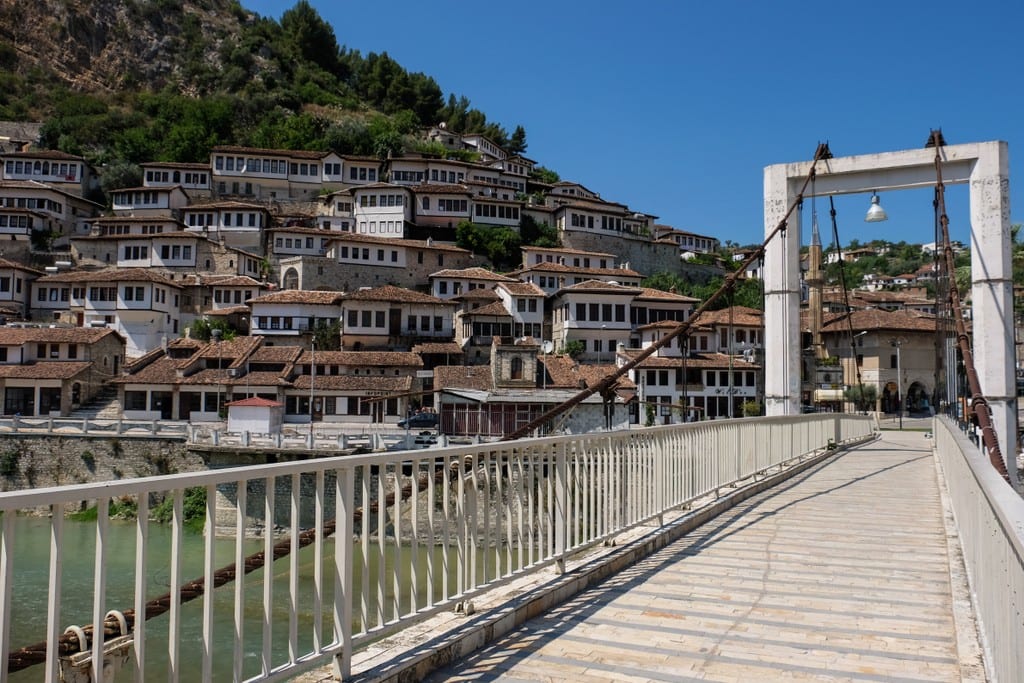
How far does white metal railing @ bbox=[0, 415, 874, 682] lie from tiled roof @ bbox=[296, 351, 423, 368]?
34.9 metres

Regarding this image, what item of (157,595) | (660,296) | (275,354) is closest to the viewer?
(157,595)

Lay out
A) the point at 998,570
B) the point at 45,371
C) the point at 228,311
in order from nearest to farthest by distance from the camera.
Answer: the point at 998,570 < the point at 45,371 < the point at 228,311

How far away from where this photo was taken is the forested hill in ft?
289

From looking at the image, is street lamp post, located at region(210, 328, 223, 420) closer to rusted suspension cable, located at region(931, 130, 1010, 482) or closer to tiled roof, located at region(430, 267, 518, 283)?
tiled roof, located at region(430, 267, 518, 283)

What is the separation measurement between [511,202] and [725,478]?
201 ft

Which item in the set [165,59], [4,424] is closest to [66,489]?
[4,424]

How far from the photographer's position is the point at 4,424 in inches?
1426

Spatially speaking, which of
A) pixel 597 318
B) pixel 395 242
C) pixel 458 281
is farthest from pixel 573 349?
pixel 395 242

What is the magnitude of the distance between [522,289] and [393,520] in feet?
164

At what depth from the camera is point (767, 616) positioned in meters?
5.30

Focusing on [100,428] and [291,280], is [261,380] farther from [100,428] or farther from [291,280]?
[291,280]

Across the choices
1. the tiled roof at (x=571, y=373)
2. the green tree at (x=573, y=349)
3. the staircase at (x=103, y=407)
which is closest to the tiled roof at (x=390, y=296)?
the green tree at (x=573, y=349)

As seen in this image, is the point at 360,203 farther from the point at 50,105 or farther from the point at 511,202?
the point at 50,105

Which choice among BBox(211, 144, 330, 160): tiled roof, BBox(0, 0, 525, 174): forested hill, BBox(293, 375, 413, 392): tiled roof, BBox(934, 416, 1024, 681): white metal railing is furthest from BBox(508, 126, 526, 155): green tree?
BBox(934, 416, 1024, 681): white metal railing
